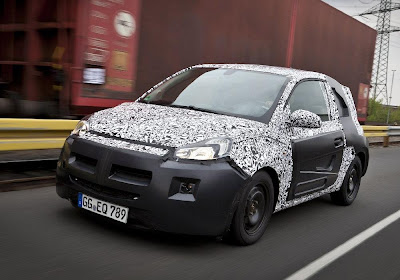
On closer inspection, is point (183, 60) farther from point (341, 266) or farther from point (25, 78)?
point (341, 266)

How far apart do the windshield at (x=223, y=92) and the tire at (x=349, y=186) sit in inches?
71.6

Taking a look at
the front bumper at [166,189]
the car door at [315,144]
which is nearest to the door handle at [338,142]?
the car door at [315,144]

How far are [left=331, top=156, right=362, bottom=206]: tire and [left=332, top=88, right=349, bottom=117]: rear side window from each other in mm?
624

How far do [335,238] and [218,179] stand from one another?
1704 millimetres

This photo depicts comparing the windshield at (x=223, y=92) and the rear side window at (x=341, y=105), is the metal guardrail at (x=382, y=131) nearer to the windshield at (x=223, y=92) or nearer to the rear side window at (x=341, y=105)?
the rear side window at (x=341, y=105)

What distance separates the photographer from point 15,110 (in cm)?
727

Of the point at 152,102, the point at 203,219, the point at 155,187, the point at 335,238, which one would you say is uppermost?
the point at 152,102

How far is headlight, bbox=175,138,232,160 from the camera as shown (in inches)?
146

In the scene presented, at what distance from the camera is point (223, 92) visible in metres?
4.82

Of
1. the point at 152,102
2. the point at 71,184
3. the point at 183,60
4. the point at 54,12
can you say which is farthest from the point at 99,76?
the point at 71,184

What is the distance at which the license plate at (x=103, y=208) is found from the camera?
3766 millimetres

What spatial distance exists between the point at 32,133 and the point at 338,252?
12.1 feet

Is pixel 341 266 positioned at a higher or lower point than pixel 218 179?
lower

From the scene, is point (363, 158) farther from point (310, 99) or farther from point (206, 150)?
point (206, 150)
